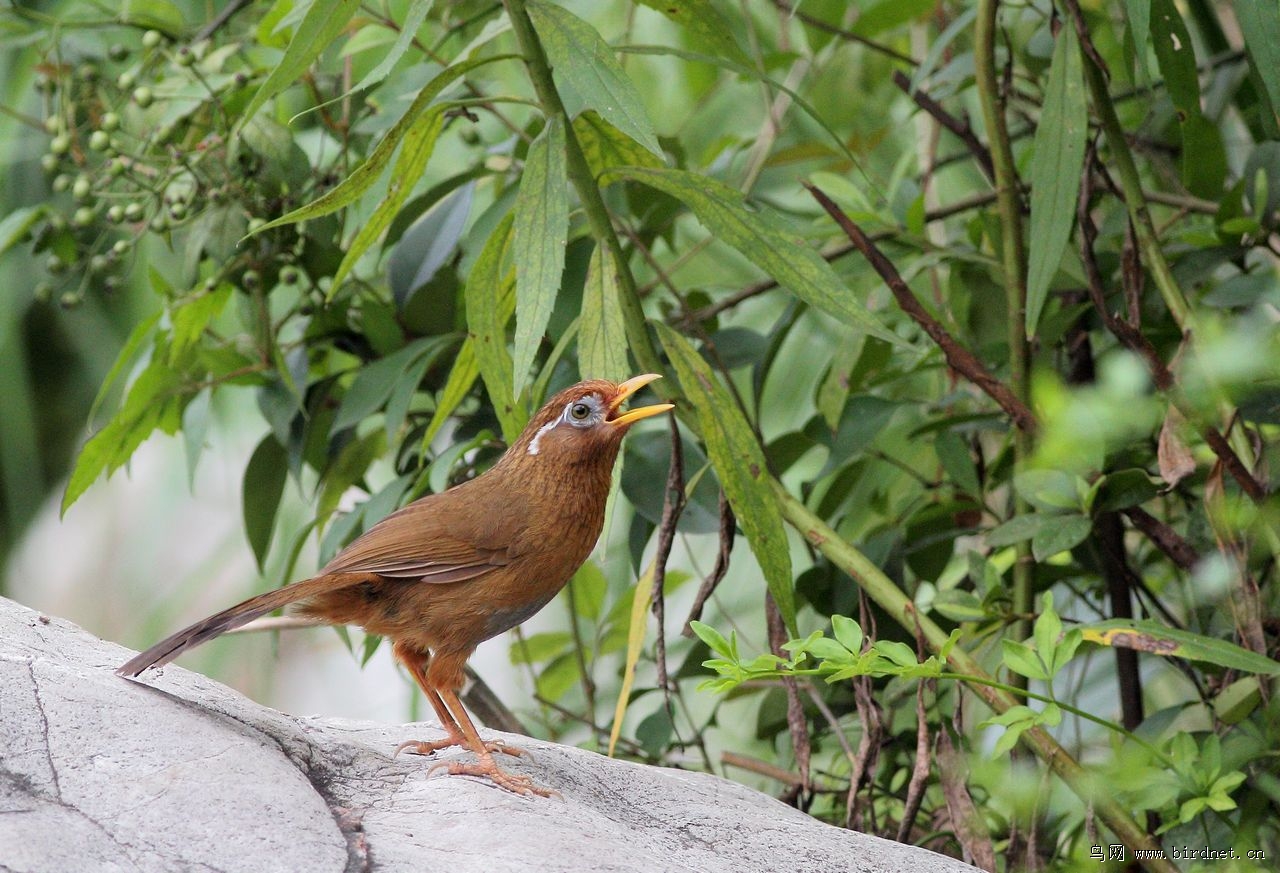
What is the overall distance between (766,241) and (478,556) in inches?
33.1

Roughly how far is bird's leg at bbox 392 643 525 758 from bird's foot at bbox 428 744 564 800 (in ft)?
0.44

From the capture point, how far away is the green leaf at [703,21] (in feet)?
9.07

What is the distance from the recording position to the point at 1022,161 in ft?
11.7

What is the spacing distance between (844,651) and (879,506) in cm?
154

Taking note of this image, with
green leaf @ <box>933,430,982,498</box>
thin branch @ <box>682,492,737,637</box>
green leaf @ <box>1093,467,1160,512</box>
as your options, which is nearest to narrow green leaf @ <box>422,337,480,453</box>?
thin branch @ <box>682,492,737,637</box>

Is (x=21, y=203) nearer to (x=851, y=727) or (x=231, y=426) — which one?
(x=231, y=426)

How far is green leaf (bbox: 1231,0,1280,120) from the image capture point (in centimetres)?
254

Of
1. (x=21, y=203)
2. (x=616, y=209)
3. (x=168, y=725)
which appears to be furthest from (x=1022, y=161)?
(x=21, y=203)

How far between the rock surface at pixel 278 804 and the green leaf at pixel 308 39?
105 cm

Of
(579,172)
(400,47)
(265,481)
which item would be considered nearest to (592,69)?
(579,172)

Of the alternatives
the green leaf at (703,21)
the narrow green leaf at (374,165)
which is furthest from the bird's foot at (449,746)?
the green leaf at (703,21)

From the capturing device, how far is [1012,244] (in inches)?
123

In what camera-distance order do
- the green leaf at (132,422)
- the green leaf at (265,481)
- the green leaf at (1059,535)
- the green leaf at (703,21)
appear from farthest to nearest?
1. the green leaf at (265,481)
2. the green leaf at (132,422)
3. the green leaf at (703,21)
4. the green leaf at (1059,535)

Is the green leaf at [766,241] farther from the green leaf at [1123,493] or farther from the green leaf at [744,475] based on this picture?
the green leaf at [1123,493]
